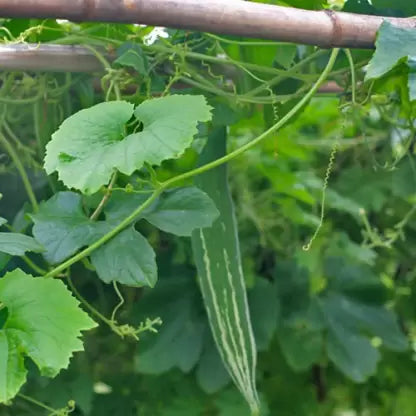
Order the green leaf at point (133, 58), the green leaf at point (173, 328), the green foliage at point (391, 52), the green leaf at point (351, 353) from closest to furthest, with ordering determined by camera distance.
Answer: the green foliage at point (391, 52)
the green leaf at point (133, 58)
the green leaf at point (173, 328)
the green leaf at point (351, 353)

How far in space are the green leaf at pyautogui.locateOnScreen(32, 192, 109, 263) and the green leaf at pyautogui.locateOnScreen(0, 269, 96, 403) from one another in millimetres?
85

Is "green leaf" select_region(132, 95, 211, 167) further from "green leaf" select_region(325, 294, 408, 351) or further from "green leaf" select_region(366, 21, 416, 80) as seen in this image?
"green leaf" select_region(325, 294, 408, 351)

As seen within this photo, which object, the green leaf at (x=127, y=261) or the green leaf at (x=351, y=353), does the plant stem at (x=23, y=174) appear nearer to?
the green leaf at (x=127, y=261)

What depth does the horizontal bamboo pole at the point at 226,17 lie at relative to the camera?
605 mm

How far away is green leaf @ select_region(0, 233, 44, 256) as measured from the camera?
0.60 m

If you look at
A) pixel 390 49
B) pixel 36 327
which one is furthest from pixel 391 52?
pixel 36 327

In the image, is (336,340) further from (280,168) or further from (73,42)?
(73,42)

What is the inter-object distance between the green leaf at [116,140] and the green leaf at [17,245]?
60 millimetres

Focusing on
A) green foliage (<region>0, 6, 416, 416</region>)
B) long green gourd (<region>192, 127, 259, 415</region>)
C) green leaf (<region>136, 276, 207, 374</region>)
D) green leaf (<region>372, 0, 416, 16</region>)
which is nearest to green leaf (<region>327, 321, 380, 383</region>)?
green foliage (<region>0, 6, 416, 416</region>)

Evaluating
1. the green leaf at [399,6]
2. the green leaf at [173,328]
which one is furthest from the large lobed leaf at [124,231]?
the green leaf at [173,328]

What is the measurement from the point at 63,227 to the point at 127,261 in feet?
0.21

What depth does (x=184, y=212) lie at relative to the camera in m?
0.72

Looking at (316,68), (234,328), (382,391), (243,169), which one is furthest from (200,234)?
(382,391)

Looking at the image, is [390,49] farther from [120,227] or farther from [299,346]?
[299,346]
